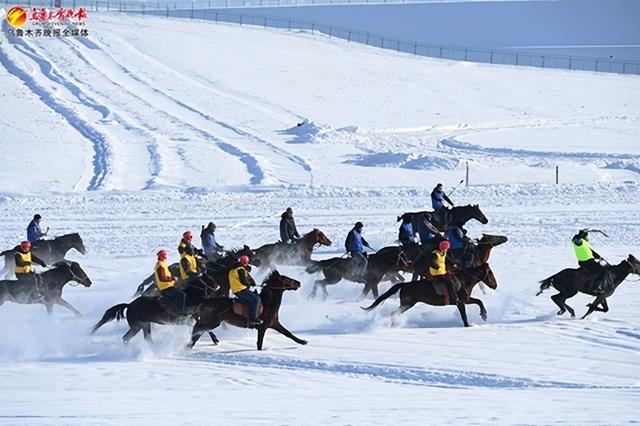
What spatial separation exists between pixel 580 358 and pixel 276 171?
26.5 meters

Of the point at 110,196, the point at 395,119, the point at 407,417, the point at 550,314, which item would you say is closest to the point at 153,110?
the point at 395,119

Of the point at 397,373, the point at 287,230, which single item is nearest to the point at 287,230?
the point at 287,230

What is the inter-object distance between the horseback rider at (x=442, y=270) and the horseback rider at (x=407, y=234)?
9.27 feet

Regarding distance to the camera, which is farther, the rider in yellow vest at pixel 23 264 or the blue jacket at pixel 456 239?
the blue jacket at pixel 456 239

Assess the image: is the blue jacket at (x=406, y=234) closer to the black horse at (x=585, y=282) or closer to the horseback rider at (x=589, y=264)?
the black horse at (x=585, y=282)

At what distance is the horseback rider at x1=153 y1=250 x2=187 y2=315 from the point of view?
17.1 metres

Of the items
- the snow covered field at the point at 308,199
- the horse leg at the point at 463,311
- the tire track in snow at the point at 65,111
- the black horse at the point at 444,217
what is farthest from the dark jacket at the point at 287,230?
the tire track in snow at the point at 65,111

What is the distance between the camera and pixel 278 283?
17484 millimetres

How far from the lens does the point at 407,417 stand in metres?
13.5

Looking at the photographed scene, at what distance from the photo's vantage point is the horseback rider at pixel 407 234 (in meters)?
22.2

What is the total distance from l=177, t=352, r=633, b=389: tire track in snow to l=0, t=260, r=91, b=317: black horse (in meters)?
3.64

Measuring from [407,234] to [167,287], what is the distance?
6.62m

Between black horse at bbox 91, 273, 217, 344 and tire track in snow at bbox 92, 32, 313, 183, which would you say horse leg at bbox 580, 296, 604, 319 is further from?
tire track in snow at bbox 92, 32, 313, 183

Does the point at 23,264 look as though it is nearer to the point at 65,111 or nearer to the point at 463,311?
the point at 463,311
